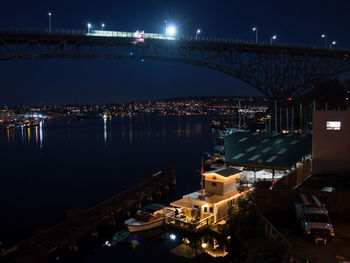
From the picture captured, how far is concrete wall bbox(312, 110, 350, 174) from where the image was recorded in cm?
1546

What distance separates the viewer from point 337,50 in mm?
41469

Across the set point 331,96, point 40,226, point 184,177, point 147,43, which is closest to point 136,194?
point 40,226

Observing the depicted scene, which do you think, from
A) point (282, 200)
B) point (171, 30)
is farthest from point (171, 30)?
point (282, 200)

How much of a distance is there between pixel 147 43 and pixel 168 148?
66.4 feet

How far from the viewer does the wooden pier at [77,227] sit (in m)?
11.5

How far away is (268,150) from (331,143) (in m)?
3.96

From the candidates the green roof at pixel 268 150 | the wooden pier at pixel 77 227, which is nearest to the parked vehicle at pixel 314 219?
Result: the green roof at pixel 268 150

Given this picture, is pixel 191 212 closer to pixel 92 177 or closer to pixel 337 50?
pixel 92 177

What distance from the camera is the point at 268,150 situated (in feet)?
62.4

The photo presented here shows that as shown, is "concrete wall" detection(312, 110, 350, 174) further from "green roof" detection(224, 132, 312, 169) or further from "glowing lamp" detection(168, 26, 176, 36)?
"glowing lamp" detection(168, 26, 176, 36)

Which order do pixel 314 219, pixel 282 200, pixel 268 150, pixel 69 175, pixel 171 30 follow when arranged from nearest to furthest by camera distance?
pixel 314 219 < pixel 282 200 < pixel 268 150 < pixel 69 175 < pixel 171 30

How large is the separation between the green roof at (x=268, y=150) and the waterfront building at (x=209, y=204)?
5.29 feet

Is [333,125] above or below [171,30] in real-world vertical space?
below

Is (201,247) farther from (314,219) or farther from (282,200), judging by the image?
(314,219)
